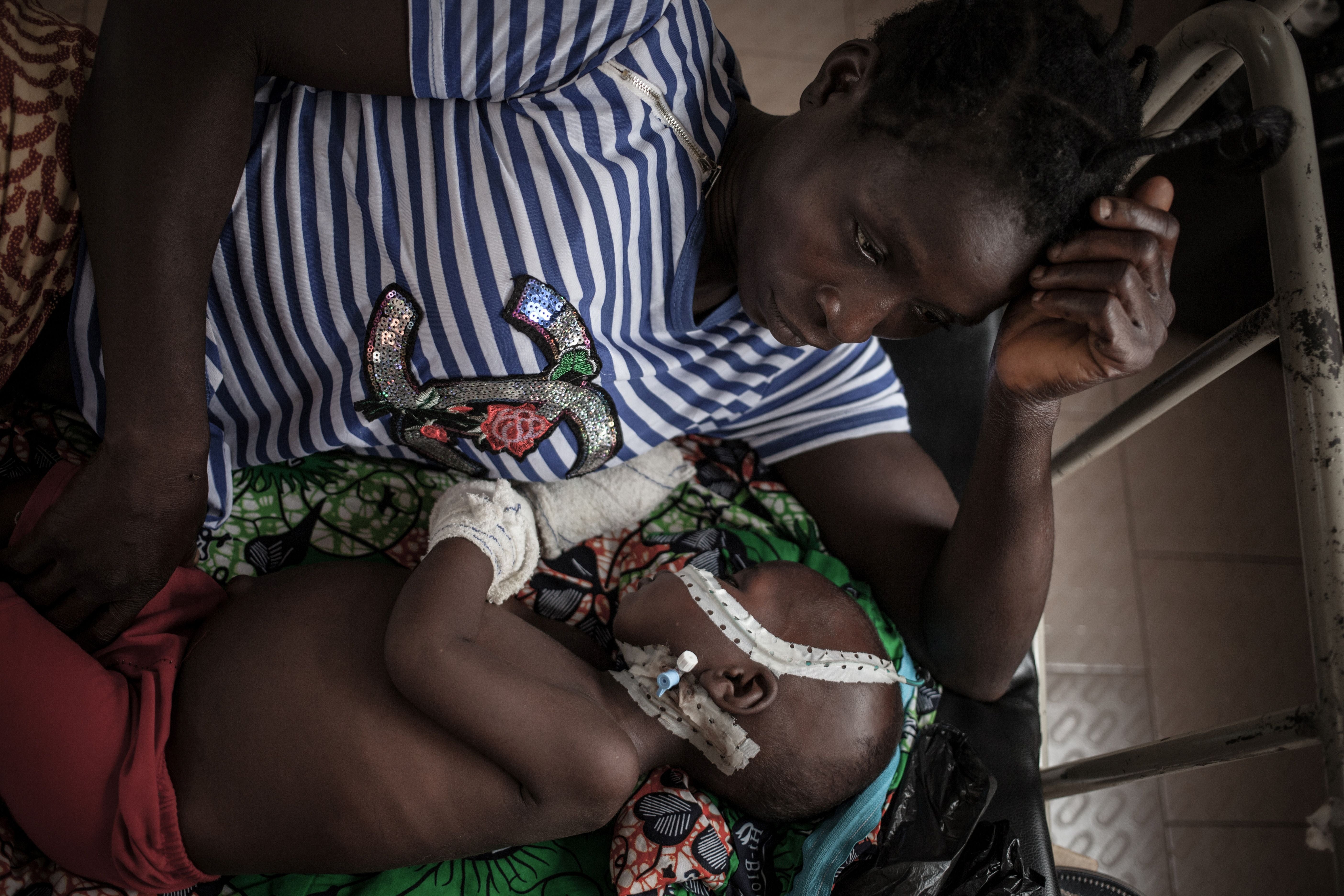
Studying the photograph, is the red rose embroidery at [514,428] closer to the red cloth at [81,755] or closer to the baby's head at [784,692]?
the baby's head at [784,692]

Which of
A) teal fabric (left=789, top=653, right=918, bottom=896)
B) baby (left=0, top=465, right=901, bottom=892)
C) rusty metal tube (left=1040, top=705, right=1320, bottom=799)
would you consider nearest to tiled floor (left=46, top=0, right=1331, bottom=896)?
rusty metal tube (left=1040, top=705, right=1320, bottom=799)

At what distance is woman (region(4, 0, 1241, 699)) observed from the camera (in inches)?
41.8

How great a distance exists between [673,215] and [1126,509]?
211 cm

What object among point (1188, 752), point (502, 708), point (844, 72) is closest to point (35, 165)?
point (502, 708)

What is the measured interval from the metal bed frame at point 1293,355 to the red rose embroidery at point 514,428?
90cm

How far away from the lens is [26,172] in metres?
1.14

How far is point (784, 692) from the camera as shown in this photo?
137cm

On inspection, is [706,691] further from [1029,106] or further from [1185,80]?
[1185,80]

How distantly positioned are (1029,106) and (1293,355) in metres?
0.46

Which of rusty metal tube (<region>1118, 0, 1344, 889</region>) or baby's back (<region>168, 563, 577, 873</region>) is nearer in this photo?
rusty metal tube (<region>1118, 0, 1344, 889</region>)

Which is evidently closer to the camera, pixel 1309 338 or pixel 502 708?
pixel 1309 338

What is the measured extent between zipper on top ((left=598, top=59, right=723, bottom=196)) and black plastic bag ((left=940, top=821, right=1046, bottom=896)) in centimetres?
100

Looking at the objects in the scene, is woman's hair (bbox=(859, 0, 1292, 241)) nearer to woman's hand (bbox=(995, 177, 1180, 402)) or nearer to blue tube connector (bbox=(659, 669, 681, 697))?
woman's hand (bbox=(995, 177, 1180, 402))

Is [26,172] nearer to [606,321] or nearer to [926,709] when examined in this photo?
[606,321]
